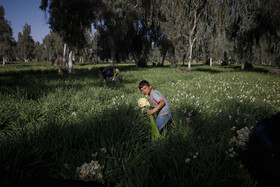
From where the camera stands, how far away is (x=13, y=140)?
2.13 metres

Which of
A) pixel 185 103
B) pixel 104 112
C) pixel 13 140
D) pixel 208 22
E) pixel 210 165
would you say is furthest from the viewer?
pixel 208 22

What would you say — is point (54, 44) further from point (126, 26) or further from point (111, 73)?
point (111, 73)

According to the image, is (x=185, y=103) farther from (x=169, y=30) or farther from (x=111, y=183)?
(x=169, y=30)

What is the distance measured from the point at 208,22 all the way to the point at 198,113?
657 inches

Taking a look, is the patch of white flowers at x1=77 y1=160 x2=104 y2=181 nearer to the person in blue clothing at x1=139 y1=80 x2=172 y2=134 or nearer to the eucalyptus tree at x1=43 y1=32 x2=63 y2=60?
the person in blue clothing at x1=139 y1=80 x2=172 y2=134

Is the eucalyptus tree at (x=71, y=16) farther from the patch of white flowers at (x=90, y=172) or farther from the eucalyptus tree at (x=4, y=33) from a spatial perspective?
the eucalyptus tree at (x=4, y=33)

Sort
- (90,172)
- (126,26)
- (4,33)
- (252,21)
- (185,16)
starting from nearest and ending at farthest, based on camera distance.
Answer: (90,172), (185,16), (252,21), (126,26), (4,33)

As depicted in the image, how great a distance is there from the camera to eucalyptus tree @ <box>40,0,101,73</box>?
38.1ft

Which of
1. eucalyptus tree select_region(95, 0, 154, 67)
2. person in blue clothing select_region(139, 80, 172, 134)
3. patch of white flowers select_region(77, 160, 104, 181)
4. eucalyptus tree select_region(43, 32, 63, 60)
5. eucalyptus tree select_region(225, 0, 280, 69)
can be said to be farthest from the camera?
eucalyptus tree select_region(43, 32, 63, 60)

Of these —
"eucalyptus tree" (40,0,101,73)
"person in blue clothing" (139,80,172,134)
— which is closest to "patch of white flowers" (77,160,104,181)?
"person in blue clothing" (139,80,172,134)

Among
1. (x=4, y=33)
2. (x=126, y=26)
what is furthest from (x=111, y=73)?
(x=4, y=33)

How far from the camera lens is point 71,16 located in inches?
484

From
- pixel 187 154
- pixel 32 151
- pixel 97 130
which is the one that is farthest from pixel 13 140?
pixel 187 154

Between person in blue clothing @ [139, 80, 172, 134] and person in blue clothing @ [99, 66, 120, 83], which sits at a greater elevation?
person in blue clothing @ [99, 66, 120, 83]
